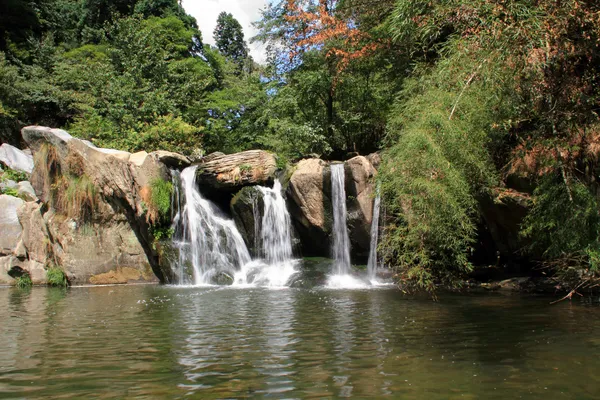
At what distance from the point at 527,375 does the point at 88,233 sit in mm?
13364

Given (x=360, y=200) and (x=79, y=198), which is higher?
(x=79, y=198)

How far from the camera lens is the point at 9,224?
1563 cm

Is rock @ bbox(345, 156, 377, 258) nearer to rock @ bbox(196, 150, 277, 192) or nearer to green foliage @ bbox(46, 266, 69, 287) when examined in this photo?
rock @ bbox(196, 150, 277, 192)

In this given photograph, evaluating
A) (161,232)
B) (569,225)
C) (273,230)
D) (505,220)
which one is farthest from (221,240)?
(569,225)

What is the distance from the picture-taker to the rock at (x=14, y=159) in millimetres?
20719

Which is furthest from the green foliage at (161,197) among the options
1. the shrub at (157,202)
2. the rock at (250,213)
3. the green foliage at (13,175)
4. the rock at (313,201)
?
the green foliage at (13,175)

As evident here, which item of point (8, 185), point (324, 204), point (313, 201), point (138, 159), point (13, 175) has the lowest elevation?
point (324, 204)

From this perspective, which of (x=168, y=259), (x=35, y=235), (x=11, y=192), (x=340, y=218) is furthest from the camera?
(x=11, y=192)

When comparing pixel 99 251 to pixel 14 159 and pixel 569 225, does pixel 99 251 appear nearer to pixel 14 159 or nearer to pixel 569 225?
pixel 14 159

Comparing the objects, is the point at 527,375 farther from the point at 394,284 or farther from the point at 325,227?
the point at 325,227

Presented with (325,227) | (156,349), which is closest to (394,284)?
(325,227)

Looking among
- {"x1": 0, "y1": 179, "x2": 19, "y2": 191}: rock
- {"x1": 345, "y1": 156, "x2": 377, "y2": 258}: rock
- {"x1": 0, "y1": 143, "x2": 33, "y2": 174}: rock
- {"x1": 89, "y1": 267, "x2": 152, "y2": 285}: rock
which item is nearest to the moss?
{"x1": 345, "y1": 156, "x2": 377, "y2": 258}: rock

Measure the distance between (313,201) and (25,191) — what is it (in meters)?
11.0

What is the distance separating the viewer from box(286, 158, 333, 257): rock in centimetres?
1408
